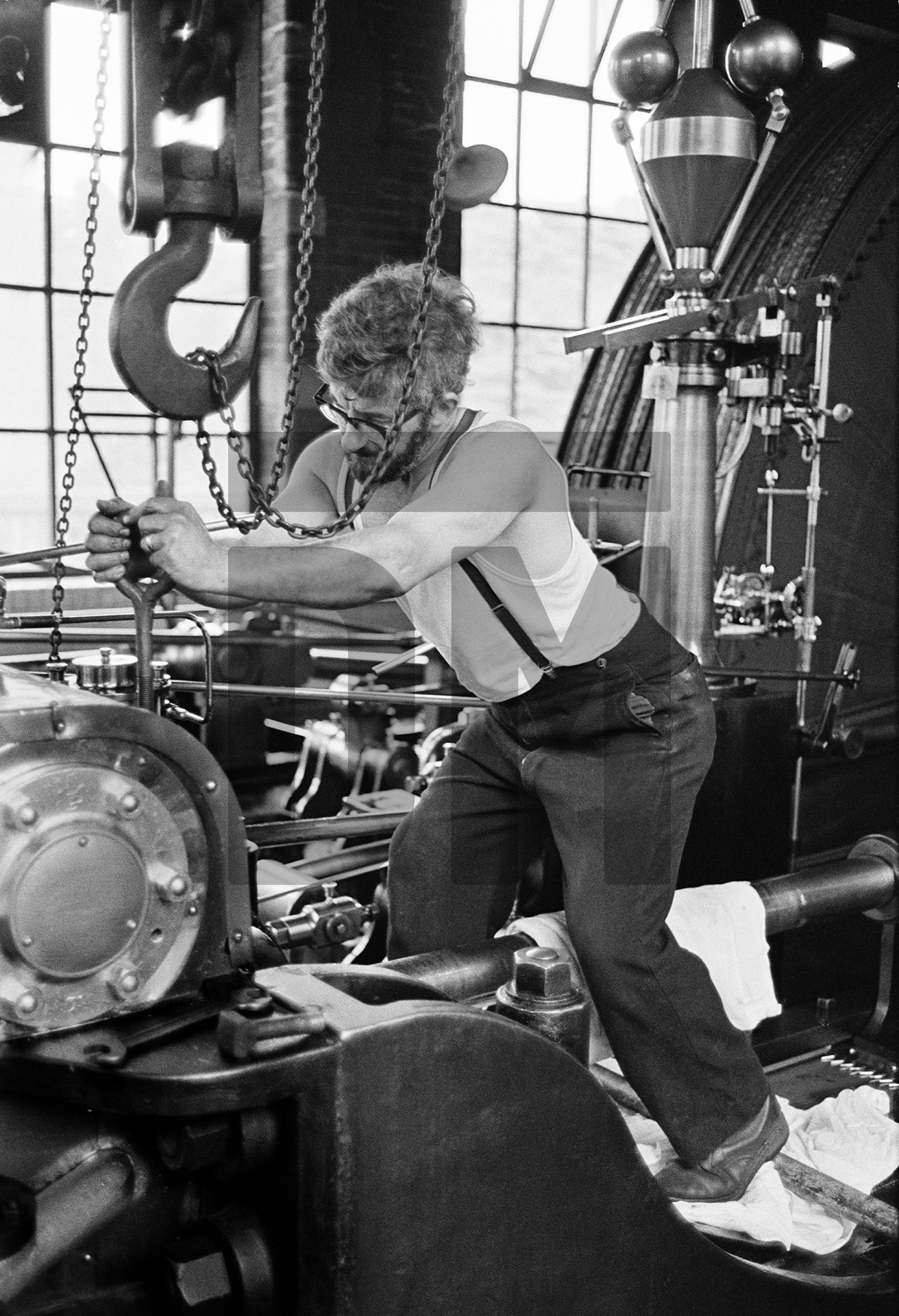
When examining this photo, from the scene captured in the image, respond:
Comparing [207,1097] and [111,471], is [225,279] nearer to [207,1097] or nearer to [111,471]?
[111,471]

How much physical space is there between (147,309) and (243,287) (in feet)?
18.4

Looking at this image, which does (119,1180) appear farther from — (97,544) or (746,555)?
(746,555)

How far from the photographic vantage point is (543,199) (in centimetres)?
788

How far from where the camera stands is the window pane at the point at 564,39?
7.70 meters

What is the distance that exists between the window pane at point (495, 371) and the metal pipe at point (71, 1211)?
6.88 metres

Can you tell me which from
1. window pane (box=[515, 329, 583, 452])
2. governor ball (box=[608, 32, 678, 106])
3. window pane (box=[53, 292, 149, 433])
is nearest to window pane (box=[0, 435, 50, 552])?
window pane (box=[53, 292, 149, 433])

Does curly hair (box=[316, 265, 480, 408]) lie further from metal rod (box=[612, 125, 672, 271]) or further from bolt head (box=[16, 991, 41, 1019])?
metal rod (box=[612, 125, 672, 271])

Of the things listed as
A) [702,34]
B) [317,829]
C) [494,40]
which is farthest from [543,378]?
[317,829]

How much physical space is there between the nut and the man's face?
753mm

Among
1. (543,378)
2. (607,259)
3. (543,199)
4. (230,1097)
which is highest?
(543,199)

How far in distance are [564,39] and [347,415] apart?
6.86 meters

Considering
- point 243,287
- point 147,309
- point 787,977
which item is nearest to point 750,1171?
point 147,309

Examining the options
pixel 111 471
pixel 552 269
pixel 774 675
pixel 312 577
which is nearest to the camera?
pixel 312 577

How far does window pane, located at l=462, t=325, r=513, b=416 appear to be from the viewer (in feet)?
25.7
